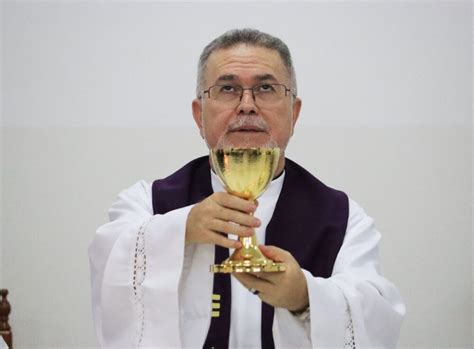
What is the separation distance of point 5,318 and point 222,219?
9.64 ft

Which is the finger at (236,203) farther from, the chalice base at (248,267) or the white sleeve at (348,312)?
the white sleeve at (348,312)

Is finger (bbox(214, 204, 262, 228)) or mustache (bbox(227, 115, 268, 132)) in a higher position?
mustache (bbox(227, 115, 268, 132))

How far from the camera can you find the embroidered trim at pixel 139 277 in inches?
94.4

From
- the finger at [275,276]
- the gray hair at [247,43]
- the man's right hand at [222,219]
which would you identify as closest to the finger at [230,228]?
the man's right hand at [222,219]

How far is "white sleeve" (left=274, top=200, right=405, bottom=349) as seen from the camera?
2.29 m

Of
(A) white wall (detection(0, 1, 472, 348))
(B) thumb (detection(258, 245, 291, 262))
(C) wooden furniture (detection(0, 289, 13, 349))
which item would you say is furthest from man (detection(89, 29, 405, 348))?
(C) wooden furniture (detection(0, 289, 13, 349))

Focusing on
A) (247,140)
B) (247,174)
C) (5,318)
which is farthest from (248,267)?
(5,318)

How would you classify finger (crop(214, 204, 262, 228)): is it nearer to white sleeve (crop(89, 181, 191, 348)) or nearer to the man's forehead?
white sleeve (crop(89, 181, 191, 348))

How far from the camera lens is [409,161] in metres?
4.90

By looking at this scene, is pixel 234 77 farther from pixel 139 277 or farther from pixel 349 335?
pixel 349 335

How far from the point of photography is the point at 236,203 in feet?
7.09

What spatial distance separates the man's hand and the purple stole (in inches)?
20.6

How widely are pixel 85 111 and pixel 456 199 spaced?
2216 millimetres

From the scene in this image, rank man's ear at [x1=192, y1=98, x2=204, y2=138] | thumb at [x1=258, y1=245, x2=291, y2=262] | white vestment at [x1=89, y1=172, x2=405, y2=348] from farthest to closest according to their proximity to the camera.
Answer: man's ear at [x1=192, y1=98, x2=204, y2=138]
white vestment at [x1=89, y1=172, x2=405, y2=348]
thumb at [x1=258, y1=245, x2=291, y2=262]
